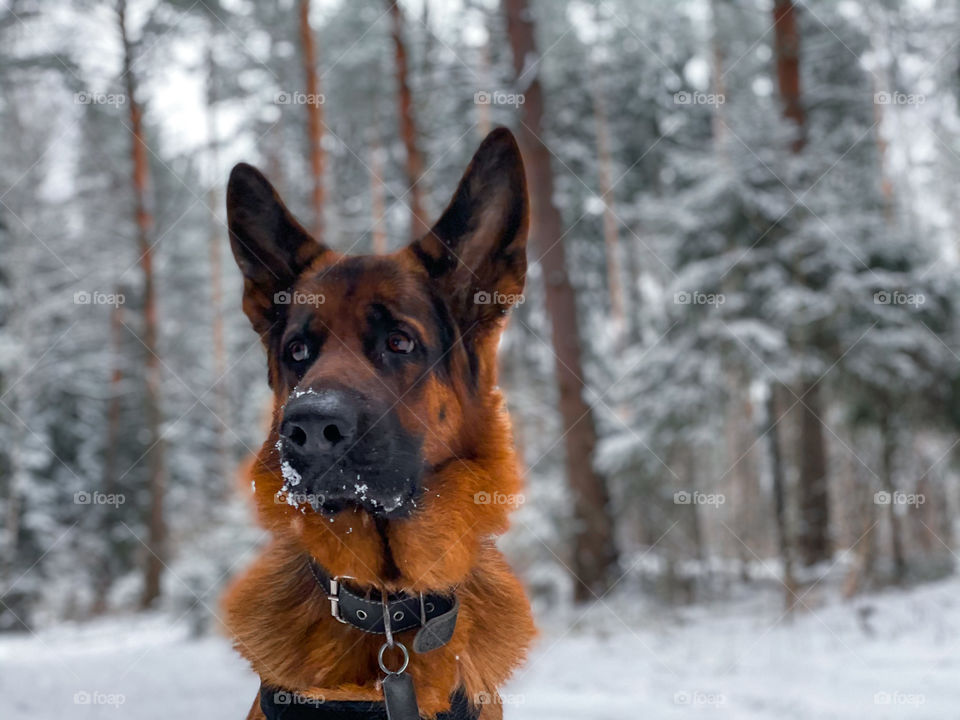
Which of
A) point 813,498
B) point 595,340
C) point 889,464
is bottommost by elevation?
point 813,498

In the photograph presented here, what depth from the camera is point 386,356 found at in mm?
2678

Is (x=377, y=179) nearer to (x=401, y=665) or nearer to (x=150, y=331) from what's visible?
(x=150, y=331)

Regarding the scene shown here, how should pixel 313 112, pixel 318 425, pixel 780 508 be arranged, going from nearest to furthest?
1. pixel 318 425
2. pixel 780 508
3. pixel 313 112

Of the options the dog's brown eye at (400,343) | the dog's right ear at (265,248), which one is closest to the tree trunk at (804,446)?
the dog's brown eye at (400,343)

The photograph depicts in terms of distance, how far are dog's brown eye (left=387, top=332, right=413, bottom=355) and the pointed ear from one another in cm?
29

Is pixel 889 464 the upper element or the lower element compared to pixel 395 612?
lower

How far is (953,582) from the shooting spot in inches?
345

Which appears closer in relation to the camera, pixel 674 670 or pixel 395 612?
pixel 395 612

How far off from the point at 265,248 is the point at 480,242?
35.6 inches

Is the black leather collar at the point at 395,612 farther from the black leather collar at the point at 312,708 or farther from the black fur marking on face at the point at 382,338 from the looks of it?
the black fur marking on face at the point at 382,338

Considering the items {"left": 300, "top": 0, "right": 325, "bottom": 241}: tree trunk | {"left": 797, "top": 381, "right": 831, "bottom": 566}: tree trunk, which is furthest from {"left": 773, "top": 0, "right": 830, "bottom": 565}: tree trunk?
{"left": 300, "top": 0, "right": 325, "bottom": 241}: tree trunk

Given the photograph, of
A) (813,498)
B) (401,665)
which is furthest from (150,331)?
(401,665)

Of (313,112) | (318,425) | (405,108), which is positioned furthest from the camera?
(405,108)

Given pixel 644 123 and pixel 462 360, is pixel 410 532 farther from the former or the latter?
pixel 644 123
